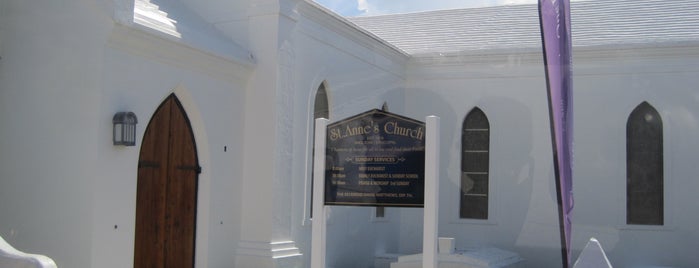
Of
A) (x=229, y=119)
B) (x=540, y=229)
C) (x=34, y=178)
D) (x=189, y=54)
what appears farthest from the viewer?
(x=540, y=229)

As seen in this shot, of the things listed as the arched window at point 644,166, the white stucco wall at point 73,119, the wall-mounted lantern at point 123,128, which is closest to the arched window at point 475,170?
the arched window at point 644,166

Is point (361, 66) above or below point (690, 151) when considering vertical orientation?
above

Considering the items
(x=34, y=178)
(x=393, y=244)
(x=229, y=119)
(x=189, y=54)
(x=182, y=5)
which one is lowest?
(x=393, y=244)

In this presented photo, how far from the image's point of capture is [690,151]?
52.2 feet

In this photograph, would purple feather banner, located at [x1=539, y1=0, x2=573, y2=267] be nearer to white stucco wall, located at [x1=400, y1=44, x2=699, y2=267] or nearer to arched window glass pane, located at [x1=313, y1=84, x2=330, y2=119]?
arched window glass pane, located at [x1=313, y1=84, x2=330, y2=119]

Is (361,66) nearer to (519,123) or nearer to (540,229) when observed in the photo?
(519,123)

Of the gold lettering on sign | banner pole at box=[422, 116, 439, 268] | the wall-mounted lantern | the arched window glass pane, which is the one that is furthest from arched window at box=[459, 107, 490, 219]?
the wall-mounted lantern

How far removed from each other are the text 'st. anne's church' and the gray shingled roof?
68 millimetres

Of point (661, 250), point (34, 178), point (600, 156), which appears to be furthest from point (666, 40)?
point (34, 178)

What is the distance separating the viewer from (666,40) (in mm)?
15984

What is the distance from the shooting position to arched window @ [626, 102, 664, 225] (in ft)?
53.2

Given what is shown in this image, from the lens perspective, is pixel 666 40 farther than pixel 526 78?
No

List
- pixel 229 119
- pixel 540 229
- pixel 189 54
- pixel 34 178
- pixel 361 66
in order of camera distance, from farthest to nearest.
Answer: pixel 540 229
pixel 361 66
pixel 229 119
pixel 189 54
pixel 34 178

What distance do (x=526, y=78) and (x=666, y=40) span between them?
9.65 feet
